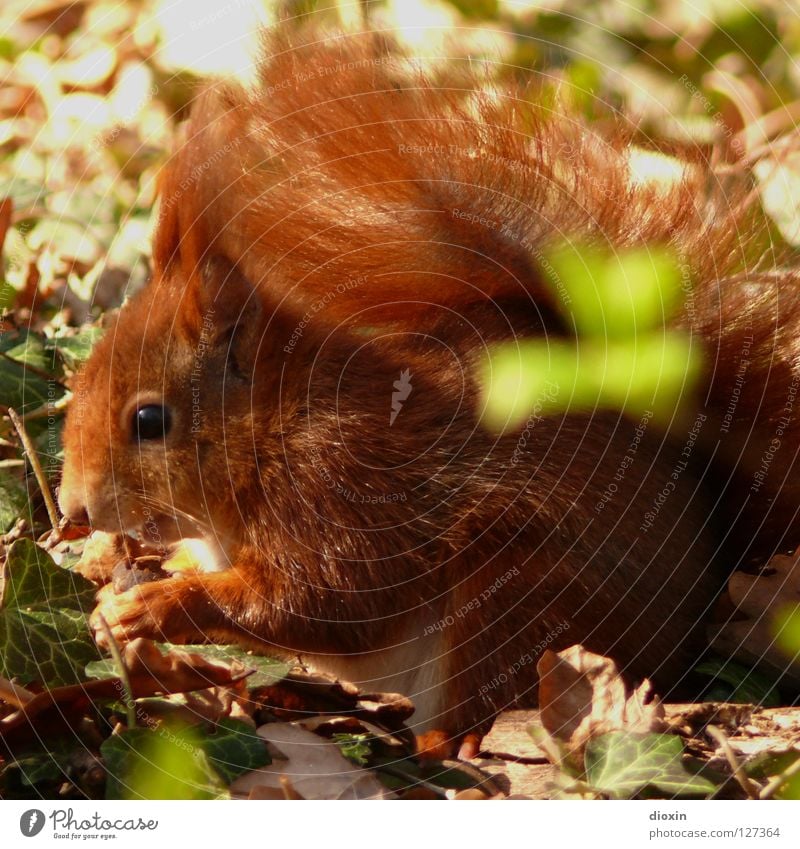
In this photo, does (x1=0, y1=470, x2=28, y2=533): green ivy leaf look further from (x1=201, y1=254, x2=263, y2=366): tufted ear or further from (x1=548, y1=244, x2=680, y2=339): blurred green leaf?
(x1=548, y1=244, x2=680, y2=339): blurred green leaf

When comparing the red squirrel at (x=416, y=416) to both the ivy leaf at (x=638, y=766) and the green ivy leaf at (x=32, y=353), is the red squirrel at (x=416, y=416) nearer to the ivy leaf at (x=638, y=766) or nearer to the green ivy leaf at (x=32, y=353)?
the ivy leaf at (x=638, y=766)

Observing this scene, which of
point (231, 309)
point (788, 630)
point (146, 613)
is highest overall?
point (231, 309)

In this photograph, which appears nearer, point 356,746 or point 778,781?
point 778,781

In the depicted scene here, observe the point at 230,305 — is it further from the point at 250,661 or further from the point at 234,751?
the point at 234,751

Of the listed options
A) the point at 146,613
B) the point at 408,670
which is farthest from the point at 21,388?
the point at 408,670

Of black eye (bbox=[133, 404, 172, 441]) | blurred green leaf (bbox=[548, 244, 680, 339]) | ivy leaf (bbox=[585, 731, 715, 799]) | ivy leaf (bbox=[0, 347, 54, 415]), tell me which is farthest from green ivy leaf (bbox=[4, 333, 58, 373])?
ivy leaf (bbox=[585, 731, 715, 799])

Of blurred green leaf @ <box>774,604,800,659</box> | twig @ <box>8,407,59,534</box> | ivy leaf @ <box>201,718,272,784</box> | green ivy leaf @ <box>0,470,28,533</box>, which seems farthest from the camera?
green ivy leaf @ <box>0,470,28,533</box>

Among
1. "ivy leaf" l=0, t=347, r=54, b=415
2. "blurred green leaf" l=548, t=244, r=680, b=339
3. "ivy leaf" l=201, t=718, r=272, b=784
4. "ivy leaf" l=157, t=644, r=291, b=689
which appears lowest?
"ivy leaf" l=201, t=718, r=272, b=784
